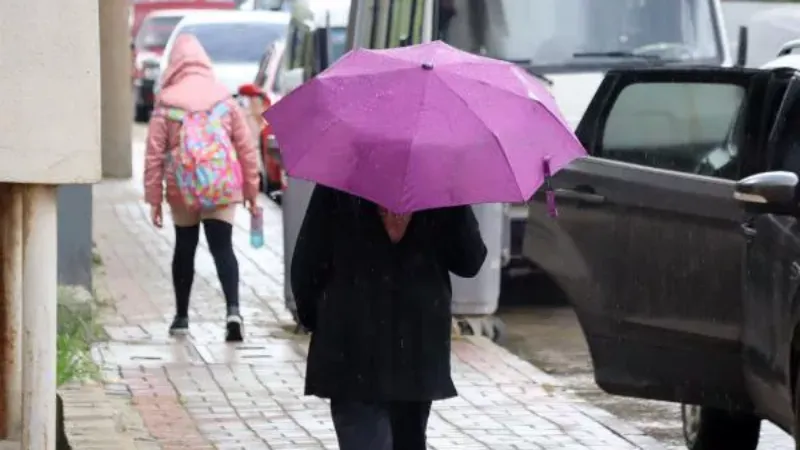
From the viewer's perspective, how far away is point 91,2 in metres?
6.32

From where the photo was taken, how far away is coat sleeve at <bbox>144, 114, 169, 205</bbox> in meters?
10.8

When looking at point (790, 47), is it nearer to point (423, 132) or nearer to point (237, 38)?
point (423, 132)

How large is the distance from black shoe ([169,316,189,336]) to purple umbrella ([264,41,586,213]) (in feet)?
18.5

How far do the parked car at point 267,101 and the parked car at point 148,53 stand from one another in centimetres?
940

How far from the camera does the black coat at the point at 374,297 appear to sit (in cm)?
548

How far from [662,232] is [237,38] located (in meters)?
18.6

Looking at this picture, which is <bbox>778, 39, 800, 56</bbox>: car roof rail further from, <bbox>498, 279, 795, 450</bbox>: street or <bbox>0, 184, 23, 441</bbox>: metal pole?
<bbox>0, 184, 23, 441</bbox>: metal pole

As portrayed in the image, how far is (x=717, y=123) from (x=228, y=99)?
3768 millimetres

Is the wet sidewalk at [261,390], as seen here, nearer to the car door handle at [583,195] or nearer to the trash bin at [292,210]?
the trash bin at [292,210]

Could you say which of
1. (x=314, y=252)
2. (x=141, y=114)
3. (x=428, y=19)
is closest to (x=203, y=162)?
(x=428, y=19)

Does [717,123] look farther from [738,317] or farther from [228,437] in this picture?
[228,437]

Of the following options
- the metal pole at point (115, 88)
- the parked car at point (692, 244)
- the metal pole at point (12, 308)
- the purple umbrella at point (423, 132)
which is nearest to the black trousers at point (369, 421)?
the purple umbrella at point (423, 132)

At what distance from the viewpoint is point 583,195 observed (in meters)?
8.00

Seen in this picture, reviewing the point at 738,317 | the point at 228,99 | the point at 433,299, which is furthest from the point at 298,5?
the point at 433,299
